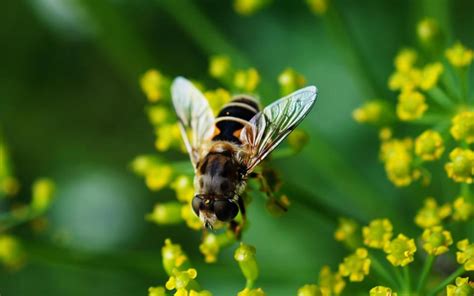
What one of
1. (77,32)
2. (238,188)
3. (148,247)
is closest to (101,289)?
(148,247)

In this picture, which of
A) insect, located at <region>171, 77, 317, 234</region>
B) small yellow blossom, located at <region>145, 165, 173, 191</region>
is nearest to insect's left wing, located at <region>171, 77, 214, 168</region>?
insect, located at <region>171, 77, 317, 234</region>

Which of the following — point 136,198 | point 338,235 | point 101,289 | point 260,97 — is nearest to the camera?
point 338,235

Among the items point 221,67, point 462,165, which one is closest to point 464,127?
point 462,165

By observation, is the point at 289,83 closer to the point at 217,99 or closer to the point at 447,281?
the point at 217,99

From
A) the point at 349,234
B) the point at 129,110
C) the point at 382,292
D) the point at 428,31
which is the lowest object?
the point at 382,292

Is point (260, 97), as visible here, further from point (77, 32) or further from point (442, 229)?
point (77, 32)

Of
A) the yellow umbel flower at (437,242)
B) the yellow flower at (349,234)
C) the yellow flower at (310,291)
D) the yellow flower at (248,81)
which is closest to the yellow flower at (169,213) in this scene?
the yellow flower at (248,81)
